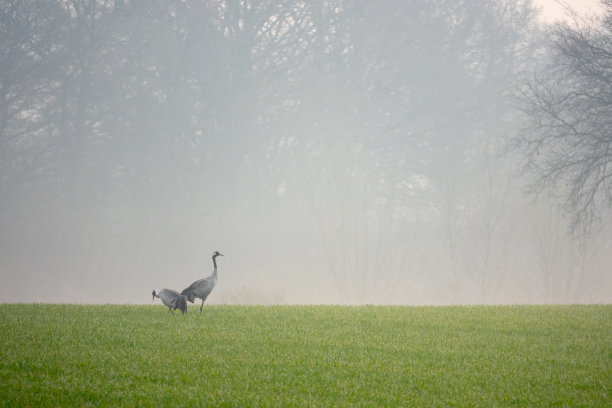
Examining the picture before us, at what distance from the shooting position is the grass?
27.7ft

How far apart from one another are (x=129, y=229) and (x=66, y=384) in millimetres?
32344

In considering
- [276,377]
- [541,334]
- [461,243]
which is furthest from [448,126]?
[276,377]

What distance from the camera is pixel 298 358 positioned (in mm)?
10320

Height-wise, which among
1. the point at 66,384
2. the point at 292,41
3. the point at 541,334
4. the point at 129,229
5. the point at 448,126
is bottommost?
the point at 66,384

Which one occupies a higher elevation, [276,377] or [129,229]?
[129,229]

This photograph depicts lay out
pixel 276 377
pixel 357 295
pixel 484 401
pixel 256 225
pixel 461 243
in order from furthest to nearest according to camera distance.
Result: pixel 256 225 < pixel 461 243 < pixel 357 295 < pixel 276 377 < pixel 484 401

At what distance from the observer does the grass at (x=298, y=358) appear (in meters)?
8.45

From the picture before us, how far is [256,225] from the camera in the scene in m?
44.5

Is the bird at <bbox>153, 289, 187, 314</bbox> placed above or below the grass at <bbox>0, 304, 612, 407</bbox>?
above

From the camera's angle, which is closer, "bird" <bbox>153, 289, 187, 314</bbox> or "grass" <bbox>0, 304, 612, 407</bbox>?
"grass" <bbox>0, 304, 612, 407</bbox>

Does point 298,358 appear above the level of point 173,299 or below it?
below

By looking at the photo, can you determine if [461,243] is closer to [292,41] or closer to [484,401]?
[292,41]

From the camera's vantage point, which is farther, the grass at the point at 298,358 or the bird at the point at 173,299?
the bird at the point at 173,299

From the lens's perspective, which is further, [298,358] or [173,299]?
[173,299]
